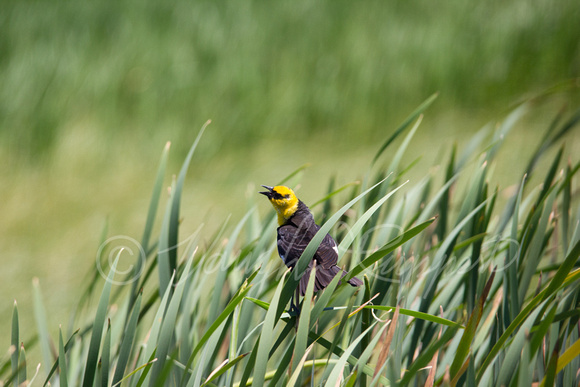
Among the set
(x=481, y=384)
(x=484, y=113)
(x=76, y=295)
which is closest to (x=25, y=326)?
(x=76, y=295)

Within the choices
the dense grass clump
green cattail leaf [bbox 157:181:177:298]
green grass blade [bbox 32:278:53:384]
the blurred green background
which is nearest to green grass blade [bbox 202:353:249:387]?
the dense grass clump

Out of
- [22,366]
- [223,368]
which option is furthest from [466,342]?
[22,366]

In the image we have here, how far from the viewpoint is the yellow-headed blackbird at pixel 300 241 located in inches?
15.0

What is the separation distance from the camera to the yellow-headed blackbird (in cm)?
38

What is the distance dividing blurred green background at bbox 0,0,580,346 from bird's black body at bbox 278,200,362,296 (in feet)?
2.10

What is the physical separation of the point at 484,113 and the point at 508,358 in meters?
0.91

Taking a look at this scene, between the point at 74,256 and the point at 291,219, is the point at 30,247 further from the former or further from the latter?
the point at 291,219

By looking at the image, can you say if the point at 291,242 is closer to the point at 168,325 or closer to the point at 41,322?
the point at 168,325

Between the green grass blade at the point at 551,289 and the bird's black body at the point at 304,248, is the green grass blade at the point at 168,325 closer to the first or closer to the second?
the bird's black body at the point at 304,248

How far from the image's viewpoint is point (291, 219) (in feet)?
1.45

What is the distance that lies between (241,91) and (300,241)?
843 mm

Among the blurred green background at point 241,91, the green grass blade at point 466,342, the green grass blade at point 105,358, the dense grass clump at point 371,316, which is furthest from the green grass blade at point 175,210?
the blurred green background at point 241,91

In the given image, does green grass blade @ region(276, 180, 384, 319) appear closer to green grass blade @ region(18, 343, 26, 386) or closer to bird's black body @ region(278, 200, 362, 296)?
bird's black body @ region(278, 200, 362, 296)

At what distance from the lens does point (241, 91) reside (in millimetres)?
1198
